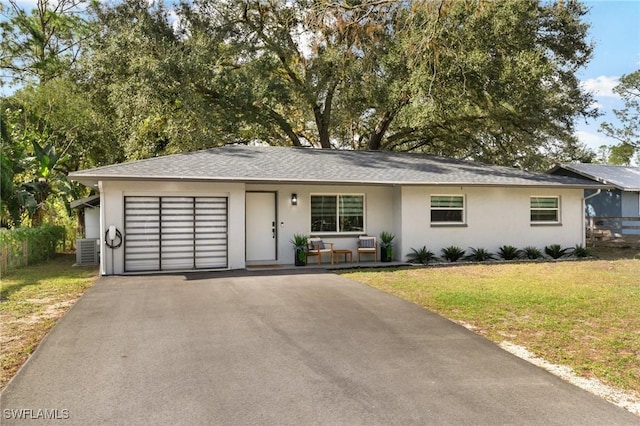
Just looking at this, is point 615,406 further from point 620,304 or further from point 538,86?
point 538,86

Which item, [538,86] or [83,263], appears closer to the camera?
[83,263]

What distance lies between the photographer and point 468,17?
584 inches

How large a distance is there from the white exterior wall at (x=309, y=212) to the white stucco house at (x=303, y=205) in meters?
0.03

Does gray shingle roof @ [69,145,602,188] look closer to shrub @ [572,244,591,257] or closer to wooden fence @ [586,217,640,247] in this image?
shrub @ [572,244,591,257]

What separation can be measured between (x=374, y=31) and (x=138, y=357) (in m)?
5.82

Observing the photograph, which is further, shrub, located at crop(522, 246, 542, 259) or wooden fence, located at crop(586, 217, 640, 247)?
wooden fence, located at crop(586, 217, 640, 247)

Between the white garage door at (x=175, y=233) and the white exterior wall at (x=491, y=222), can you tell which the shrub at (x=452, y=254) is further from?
the white garage door at (x=175, y=233)

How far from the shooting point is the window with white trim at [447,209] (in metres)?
14.3

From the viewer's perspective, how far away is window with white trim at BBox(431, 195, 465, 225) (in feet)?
47.0

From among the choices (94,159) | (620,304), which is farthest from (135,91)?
(620,304)

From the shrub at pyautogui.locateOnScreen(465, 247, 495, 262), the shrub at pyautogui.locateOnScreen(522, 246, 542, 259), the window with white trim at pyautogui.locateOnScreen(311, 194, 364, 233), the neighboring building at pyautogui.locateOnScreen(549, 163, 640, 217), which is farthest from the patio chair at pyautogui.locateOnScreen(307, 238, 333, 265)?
the neighboring building at pyautogui.locateOnScreen(549, 163, 640, 217)

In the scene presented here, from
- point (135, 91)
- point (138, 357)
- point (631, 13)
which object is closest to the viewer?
point (138, 357)

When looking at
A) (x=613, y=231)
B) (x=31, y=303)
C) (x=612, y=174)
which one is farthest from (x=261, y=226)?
(x=612, y=174)

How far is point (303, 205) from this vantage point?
1352 centimetres
